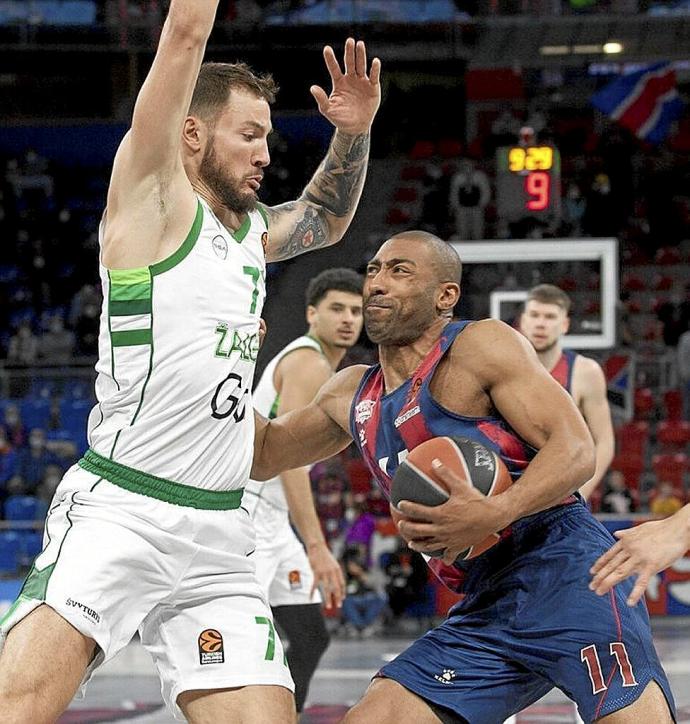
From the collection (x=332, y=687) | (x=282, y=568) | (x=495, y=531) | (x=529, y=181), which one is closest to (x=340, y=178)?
(x=495, y=531)

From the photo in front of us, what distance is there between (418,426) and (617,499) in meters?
8.72

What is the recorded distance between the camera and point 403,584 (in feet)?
35.4

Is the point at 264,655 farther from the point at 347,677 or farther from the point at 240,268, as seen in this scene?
the point at 347,677

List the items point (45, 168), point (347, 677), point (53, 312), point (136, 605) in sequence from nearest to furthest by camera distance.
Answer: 1. point (136, 605)
2. point (347, 677)
3. point (53, 312)
4. point (45, 168)

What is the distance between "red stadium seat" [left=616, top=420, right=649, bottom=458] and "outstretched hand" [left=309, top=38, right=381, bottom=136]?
1050 centimetres

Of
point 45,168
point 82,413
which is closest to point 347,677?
point 82,413

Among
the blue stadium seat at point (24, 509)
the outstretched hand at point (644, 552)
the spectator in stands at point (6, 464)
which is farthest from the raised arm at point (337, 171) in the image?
the spectator in stands at point (6, 464)

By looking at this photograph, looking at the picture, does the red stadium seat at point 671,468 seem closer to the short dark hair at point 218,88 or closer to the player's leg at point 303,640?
the player's leg at point 303,640

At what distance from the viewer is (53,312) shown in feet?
63.7

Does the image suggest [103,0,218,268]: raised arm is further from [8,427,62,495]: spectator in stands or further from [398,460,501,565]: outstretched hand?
[8,427,62,495]: spectator in stands

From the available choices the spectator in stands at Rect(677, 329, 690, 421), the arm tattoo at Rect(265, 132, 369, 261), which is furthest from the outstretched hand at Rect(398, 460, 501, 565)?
the spectator in stands at Rect(677, 329, 690, 421)

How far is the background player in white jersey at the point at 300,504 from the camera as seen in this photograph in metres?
6.05

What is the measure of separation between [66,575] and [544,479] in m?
1.28

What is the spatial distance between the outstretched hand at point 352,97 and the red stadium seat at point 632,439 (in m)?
10.5
